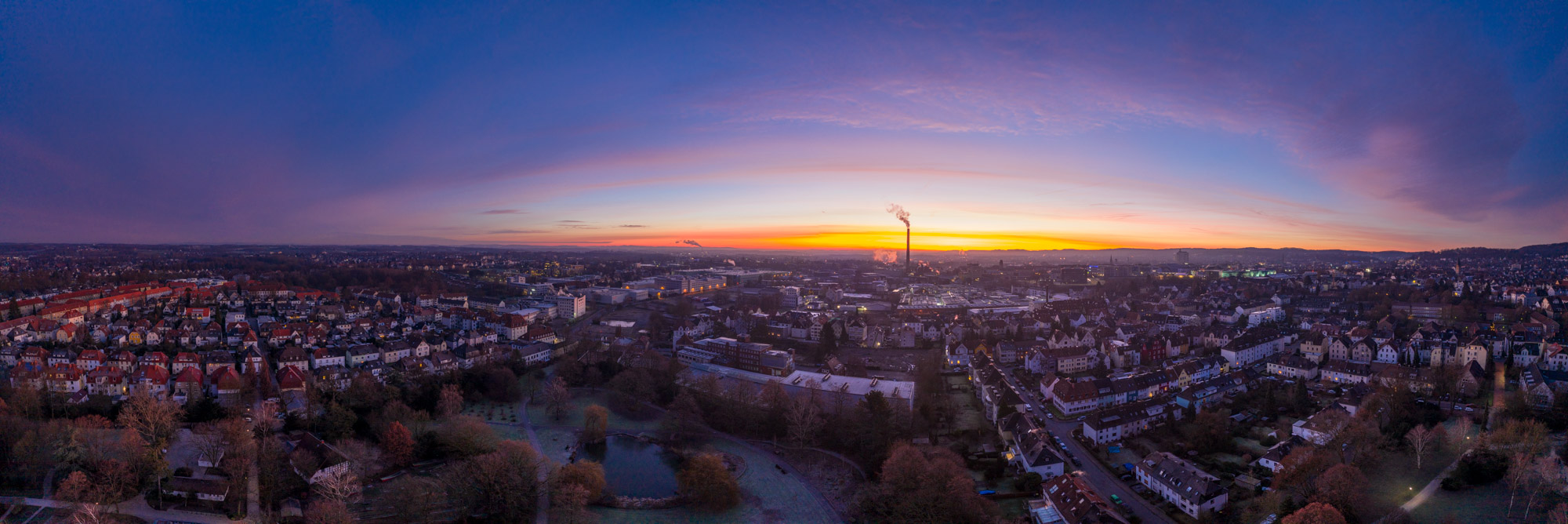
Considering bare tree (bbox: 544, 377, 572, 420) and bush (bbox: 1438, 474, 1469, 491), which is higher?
bush (bbox: 1438, 474, 1469, 491)

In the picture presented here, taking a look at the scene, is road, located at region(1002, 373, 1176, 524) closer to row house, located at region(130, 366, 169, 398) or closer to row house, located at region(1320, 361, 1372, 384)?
row house, located at region(1320, 361, 1372, 384)

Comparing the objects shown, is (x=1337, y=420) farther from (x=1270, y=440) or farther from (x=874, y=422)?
(x=874, y=422)

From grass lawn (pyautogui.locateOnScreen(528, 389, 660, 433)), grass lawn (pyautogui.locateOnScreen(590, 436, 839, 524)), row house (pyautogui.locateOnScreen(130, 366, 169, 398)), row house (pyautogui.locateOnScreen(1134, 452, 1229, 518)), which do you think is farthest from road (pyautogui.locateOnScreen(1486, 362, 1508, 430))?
row house (pyautogui.locateOnScreen(130, 366, 169, 398))

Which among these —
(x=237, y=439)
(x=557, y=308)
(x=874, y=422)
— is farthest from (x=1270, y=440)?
(x=557, y=308)

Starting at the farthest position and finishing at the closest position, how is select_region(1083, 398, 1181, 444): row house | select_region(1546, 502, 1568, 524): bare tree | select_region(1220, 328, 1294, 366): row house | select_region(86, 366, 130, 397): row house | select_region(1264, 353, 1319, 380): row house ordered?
select_region(1220, 328, 1294, 366): row house < select_region(1264, 353, 1319, 380): row house < select_region(86, 366, 130, 397): row house < select_region(1083, 398, 1181, 444): row house < select_region(1546, 502, 1568, 524): bare tree

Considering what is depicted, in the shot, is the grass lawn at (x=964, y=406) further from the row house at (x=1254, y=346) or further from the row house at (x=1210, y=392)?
the row house at (x=1254, y=346)

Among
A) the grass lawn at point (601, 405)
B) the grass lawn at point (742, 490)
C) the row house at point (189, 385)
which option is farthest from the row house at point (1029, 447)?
the row house at point (189, 385)
